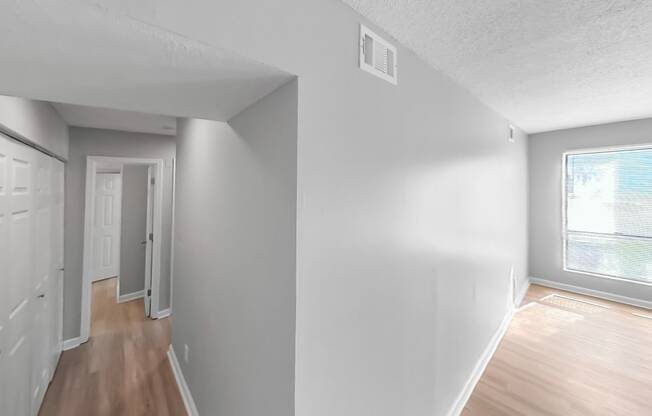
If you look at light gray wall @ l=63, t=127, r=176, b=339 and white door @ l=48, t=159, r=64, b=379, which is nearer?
white door @ l=48, t=159, r=64, b=379

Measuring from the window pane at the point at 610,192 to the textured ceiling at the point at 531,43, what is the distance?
1698mm

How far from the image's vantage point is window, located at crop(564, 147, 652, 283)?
149 inches

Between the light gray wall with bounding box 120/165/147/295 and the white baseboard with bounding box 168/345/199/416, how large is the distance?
7.50 feet

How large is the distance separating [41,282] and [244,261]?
2.02 m

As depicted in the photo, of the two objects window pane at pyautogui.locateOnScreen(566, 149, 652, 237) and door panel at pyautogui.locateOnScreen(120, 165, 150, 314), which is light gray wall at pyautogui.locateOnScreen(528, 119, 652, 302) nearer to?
window pane at pyautogui.locateOnScreen(566, 149, 652, 237)

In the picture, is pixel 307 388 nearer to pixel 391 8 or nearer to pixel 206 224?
pixel 206 224

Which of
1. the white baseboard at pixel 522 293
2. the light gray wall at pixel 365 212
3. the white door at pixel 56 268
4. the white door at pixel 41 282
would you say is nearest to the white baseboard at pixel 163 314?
the white door at pixel 56 268

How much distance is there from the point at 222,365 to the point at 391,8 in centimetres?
205

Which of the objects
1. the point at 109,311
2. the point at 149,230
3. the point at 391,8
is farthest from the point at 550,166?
the point at 109,311

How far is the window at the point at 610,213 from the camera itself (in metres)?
3.79

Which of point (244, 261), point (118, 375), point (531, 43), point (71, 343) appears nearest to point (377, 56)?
point (531, 43)

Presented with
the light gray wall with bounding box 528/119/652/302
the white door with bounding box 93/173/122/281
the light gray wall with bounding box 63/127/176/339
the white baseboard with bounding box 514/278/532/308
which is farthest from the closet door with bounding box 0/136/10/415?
the light gray wall with bounding box 528/119/652/302

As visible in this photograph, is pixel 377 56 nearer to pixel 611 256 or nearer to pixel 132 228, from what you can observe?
pixel 132 228

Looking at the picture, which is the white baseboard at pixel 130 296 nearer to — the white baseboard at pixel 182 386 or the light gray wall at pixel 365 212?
the white baseboard at pixel 182 386
